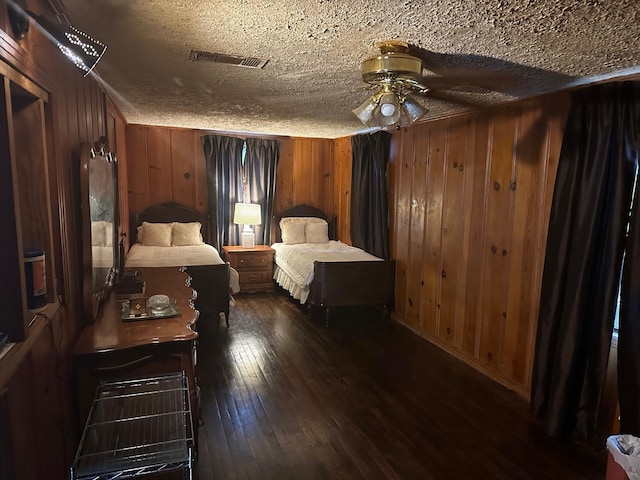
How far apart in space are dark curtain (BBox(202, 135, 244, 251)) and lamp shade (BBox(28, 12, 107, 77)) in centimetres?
395

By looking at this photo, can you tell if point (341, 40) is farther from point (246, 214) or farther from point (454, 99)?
point (246, 214)

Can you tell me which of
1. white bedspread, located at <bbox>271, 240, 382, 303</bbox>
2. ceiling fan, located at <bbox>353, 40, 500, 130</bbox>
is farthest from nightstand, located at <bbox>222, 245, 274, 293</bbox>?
ceiling fan, located at <bbox>353, 40, 500, 130</bbox>

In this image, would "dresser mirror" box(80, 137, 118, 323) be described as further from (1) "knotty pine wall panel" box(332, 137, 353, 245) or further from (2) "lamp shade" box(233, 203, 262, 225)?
(1) "knotty pine wall panel" box(332, 137, 353, 245)

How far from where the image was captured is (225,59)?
219cm

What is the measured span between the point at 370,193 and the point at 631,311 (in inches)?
118

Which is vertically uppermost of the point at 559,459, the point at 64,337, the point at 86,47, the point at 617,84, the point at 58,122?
the point at 617,84

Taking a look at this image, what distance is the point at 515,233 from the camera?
2967mm

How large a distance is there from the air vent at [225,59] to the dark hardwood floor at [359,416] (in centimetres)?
206

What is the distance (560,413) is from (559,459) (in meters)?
0.25

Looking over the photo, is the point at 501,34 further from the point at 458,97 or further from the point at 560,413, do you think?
the point at 560,413

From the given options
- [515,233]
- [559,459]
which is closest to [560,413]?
[559,459]

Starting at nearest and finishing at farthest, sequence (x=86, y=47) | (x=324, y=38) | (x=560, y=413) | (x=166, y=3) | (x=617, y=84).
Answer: (x=86, y=47) → (x=166, y=3) → (x=324, y=38) → (x=617, y=84) → (x=560, y=413)

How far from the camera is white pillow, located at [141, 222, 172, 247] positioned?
488 cm

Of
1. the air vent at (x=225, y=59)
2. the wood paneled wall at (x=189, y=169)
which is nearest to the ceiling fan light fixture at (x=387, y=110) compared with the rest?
the air vent at (x=225, y=59)
